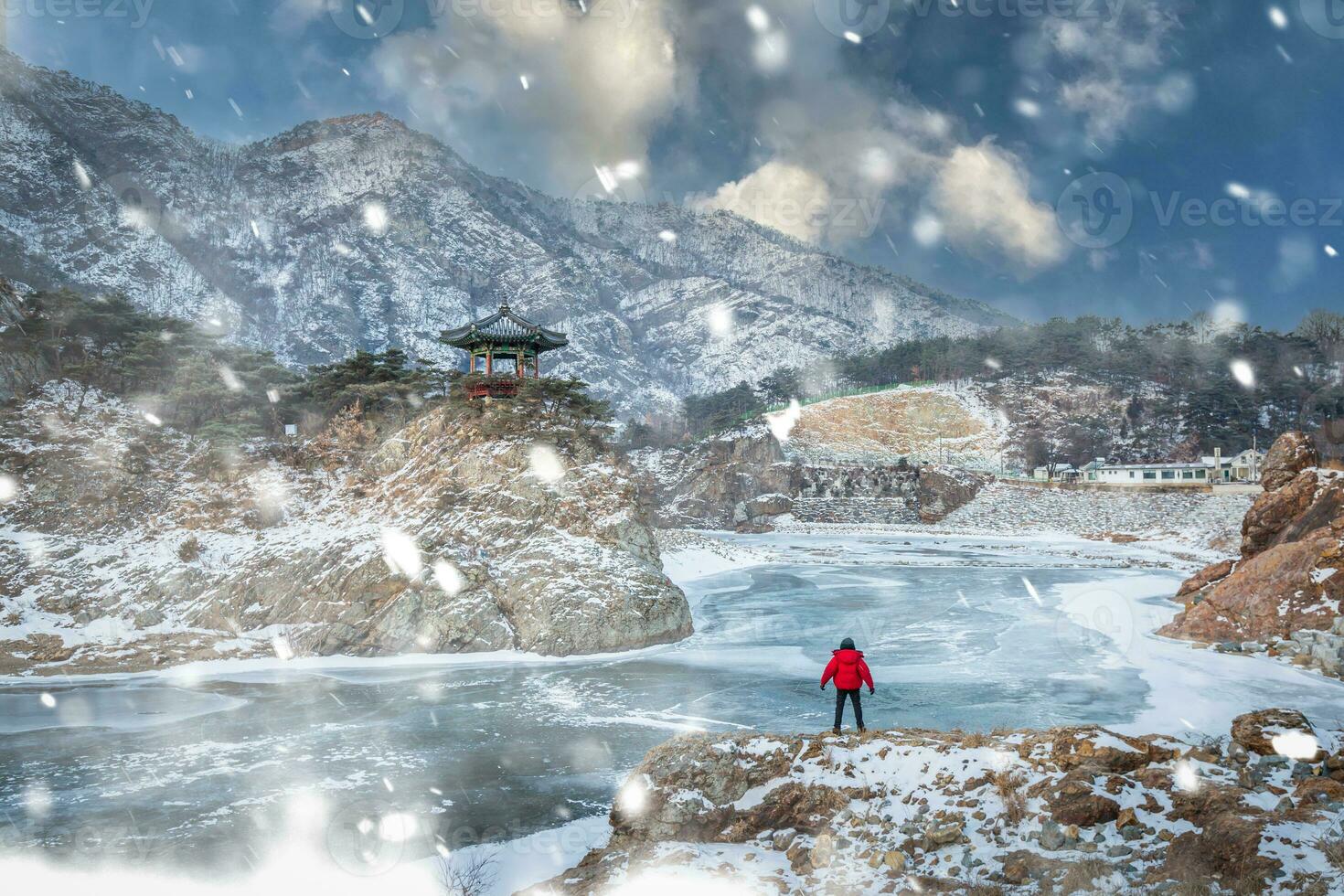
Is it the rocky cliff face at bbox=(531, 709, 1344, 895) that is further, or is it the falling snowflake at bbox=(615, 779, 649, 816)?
the falling snowflake at bbox=(615, 779, 649, 816)

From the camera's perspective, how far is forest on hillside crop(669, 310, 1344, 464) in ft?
269

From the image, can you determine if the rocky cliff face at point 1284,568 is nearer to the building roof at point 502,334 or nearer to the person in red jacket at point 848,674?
the person in red jacket at point 848,674

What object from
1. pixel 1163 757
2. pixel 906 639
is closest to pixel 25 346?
pixel 906 639

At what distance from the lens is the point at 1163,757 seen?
8500mm

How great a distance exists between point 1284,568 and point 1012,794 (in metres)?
17.3

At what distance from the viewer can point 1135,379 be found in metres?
97.5

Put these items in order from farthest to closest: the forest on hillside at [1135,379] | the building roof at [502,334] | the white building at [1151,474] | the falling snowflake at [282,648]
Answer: the forest on hillside at [1135,379], the white building at [1151,474], the building roof at [502,334], the falling snowflake at [282,648]

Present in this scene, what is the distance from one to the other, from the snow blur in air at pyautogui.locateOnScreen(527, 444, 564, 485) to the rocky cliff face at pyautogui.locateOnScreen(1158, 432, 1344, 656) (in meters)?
21.5

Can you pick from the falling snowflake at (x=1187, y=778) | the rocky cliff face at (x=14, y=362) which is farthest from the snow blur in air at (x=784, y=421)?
the falling snowflake at (x=1187, y=778)

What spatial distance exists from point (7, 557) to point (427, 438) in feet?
48.4

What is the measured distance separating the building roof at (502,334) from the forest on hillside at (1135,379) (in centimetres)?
6126

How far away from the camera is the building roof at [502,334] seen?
33812 mm

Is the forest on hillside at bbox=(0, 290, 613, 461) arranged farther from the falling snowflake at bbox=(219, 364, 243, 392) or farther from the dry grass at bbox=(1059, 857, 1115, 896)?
the dry grass at bbox=(1059, 857, 1115, 896)

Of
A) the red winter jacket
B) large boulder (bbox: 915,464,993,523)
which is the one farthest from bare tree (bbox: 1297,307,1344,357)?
the red winter jacket
